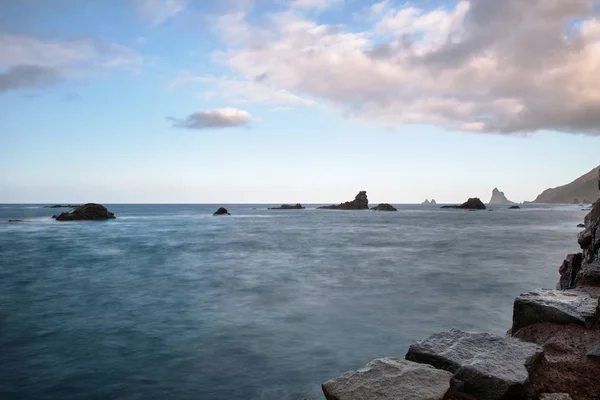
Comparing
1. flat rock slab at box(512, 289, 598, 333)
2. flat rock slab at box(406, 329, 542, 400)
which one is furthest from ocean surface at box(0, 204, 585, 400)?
flat rock slab at box(512, 289, 598, 333)

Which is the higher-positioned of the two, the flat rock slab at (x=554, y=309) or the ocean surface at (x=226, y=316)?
the flat rock slab at (x=554, y=309)

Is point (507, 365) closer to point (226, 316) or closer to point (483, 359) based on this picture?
point (483, 359)

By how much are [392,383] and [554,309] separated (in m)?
4.59

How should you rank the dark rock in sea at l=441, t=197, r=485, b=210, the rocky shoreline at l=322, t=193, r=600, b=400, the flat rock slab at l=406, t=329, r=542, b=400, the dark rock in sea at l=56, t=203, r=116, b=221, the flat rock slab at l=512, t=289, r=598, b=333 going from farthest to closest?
1. the dark rock in sea at l=441, t=197, r=485, b=210
2. the dark rock in sea at l=56, t=203, r=116, b=221
3. the flat rock slab at l=512, t=289, r=598, b=333
4. the flat rock slab at l=406, t=329, r=542, b=400
5. the rocky shoreline at l=322, t=193, r=600, b=400

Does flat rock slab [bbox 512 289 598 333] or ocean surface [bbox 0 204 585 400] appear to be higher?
flat rock slab [bbox 512 289 598 333]

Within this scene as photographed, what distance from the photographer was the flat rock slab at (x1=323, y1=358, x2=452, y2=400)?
15.7 feet

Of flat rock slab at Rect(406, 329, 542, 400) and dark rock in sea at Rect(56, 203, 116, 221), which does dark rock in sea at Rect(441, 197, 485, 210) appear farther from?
flat rock slab at Rect(406, 329, 542, 400)

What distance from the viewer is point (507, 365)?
5598mm

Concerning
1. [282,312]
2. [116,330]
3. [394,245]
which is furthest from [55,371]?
[394,245]

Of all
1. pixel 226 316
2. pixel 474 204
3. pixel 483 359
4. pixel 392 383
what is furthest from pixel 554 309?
pixel 474 204

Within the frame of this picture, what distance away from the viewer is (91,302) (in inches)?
677

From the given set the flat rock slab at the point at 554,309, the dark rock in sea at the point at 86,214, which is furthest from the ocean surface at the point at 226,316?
the dark rock in sea at the point at 86,214

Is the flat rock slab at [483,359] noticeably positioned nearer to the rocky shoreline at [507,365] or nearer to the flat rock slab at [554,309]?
the rocky shoreline at [507,365]

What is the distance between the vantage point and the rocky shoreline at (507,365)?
5035 millimetres
